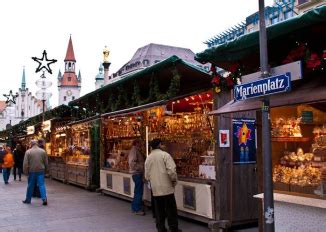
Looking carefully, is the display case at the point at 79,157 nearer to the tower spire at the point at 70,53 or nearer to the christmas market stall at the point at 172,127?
the christmas market stall at the point at 172,127

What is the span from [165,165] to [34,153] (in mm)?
5219

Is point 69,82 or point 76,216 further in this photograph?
point 69,82

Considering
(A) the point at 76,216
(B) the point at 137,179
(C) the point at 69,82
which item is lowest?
(A) the point at 76,216

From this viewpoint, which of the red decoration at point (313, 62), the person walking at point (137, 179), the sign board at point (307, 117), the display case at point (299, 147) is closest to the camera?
the red decoration at point (313, 62)

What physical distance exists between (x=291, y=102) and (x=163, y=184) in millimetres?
A: 2881

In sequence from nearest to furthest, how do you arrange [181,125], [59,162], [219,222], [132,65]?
[219,222] → [181,125] → [59,162] → [132,65]

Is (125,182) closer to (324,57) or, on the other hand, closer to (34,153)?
(34,153)

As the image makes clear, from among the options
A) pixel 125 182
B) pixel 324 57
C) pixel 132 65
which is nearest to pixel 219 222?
pixel 324 57

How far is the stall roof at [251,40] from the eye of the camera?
4.72 m

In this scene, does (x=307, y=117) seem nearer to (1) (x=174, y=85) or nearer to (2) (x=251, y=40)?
(2) (x=251, y=40)

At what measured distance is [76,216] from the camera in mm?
9148

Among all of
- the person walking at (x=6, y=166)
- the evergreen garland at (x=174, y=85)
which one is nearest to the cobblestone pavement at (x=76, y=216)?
the evergreen garland at (x=174, y=85)

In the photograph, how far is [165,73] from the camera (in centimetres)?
898

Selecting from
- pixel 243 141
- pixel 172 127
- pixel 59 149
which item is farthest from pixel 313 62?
pixel 59 149
